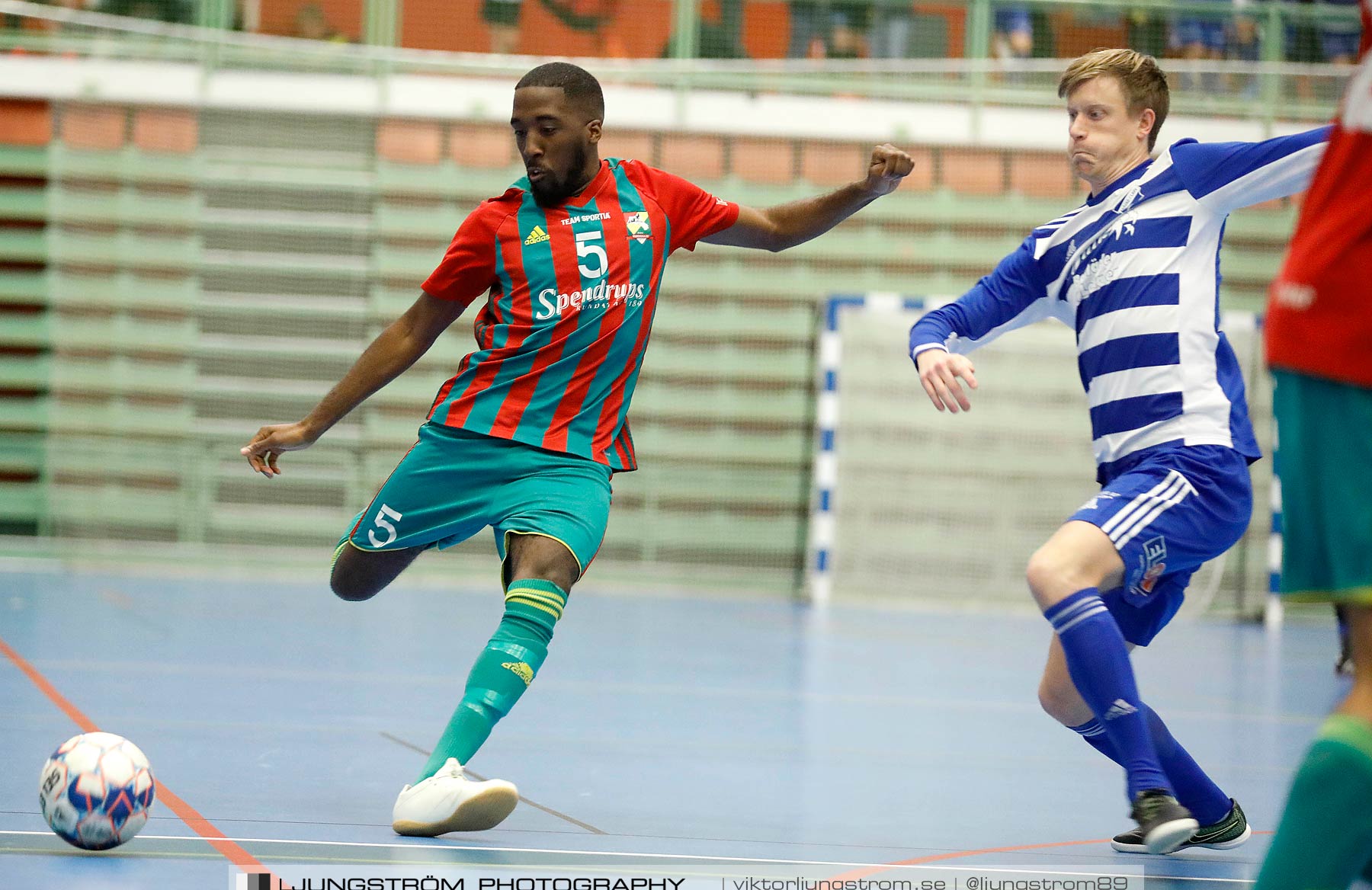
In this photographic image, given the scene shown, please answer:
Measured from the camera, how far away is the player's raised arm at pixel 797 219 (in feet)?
12.3

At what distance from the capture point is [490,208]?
3561mm

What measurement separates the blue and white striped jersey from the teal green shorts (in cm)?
89

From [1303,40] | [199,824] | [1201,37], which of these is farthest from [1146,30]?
[199,824]

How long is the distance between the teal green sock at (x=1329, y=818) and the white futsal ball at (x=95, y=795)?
217 centimetres

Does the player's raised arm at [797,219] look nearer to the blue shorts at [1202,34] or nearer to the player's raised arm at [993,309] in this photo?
the player's raised arm at [993,309]

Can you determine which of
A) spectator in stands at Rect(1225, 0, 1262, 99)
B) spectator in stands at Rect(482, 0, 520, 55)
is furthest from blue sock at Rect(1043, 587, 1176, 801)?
spectator in stands at Rect(1225, 0, 1262, 99)

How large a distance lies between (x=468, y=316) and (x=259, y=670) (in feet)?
18.1

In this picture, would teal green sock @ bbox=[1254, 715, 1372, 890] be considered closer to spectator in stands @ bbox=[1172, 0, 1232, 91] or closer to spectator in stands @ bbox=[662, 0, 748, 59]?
spectator in stands @ bbox=[662, 0, 748, 59]

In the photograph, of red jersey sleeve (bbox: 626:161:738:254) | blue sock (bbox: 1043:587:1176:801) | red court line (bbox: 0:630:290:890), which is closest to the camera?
red court line (bbox: 0:630:290:890)

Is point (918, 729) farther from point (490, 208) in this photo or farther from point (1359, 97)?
point (1359, 97)

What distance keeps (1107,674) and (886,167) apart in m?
1.41

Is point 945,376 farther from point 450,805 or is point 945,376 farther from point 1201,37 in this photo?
point 1201,37

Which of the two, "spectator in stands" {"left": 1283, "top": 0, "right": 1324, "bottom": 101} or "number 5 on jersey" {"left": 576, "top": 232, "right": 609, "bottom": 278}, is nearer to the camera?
"number 5 on jersey" {"left": 576, "top": 232, "right": 609, "bottom": 278}

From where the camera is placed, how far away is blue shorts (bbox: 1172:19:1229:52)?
1079 cm
